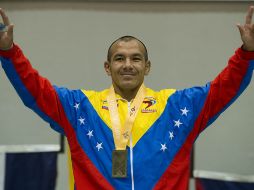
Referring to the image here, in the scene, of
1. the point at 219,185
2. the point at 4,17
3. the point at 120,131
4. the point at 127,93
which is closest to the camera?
the point at 4,17

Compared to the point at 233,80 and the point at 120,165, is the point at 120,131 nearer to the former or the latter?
the point at 120,165

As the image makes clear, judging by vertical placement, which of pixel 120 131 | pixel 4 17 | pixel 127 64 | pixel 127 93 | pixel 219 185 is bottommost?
pixel 219 185

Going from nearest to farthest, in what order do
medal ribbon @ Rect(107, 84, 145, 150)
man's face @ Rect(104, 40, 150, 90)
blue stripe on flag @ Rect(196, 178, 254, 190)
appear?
medal ribbon @ Rect(107, 84, 145, 150) < man's face @ Rect(104, 40, 150, 90) < blue stripe on flag @ Rect(196, 178, 254, 190)

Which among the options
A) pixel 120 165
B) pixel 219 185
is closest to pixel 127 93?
pixel 120 165

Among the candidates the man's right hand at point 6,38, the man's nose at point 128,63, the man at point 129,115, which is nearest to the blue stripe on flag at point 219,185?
the man at point 129,115

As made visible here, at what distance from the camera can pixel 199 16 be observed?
2.87 metres

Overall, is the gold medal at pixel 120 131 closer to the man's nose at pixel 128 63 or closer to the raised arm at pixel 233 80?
the man's nose at pixel 128 63

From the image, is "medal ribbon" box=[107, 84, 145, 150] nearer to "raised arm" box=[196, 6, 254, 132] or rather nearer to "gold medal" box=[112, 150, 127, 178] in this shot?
"gold medal" box=[112, 150, 127, 178]

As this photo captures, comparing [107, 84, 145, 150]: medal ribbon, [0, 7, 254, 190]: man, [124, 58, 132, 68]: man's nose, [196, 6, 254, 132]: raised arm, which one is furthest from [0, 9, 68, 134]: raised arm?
[196, 6, 254, 132]: raised arm

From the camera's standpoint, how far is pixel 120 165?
1.65m

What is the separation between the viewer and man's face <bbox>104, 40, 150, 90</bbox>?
179 centimetres

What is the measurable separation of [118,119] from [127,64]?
254mm

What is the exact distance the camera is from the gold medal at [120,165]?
1654 mm

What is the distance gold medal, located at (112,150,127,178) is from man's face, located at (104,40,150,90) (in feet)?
1.07
